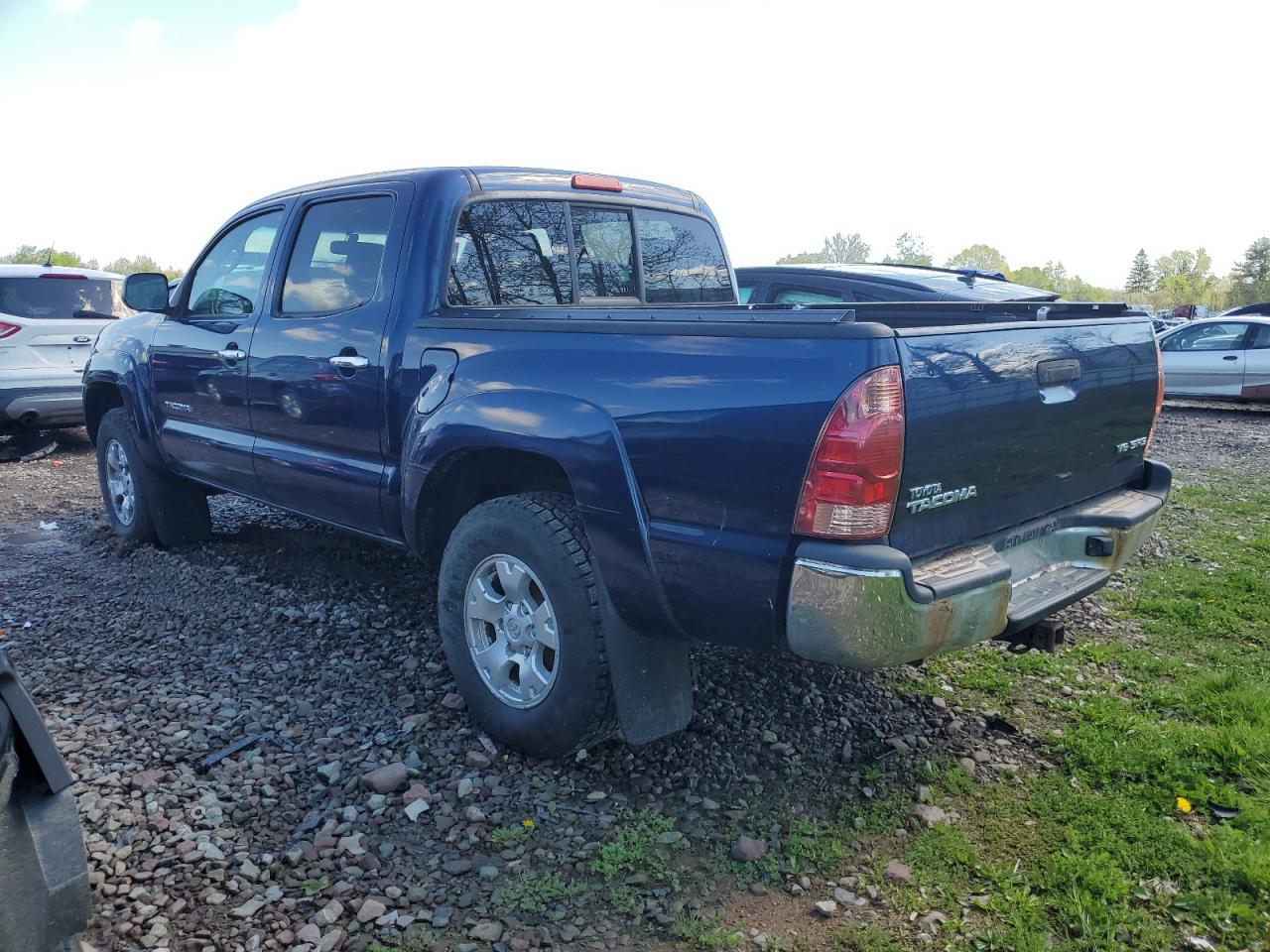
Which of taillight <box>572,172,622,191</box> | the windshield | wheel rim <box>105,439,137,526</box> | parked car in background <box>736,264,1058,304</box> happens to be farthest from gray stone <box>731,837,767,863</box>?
the windshield

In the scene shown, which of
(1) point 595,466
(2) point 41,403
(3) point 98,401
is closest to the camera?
(1) point 595,466

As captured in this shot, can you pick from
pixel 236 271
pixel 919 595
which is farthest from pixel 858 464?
pixel 236 271

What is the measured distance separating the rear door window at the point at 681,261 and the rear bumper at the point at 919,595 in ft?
6.88

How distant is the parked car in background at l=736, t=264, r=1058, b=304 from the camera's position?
6965 mm

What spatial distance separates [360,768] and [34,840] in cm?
128

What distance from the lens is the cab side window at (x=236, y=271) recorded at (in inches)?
181

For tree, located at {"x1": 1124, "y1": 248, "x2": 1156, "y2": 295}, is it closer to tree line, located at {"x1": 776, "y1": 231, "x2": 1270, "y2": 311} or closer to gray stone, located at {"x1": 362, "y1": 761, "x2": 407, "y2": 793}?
tree line, located at {"x1": 776, "y1": 231, "x2": 1270, "y2": 311}

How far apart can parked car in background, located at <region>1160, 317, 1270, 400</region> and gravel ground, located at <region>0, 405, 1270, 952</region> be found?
1093cm

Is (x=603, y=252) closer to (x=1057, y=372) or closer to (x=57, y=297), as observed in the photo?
(x=1057, y=372)

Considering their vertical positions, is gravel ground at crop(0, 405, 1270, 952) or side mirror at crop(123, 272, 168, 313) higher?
side mirror at crop(123, 272, 168, 313)

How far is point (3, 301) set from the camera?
29.0 ft

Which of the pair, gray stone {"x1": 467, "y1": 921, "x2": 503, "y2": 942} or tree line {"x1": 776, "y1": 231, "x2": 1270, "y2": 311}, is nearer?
gray stone {"x1": 467, "y1": 921, "x2": 503, "y2": 942}

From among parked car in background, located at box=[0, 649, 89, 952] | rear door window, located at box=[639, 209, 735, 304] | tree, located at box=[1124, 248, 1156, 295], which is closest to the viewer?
parked car in background, located at box=[0, 649, 89, 952]

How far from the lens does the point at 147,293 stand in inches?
203
